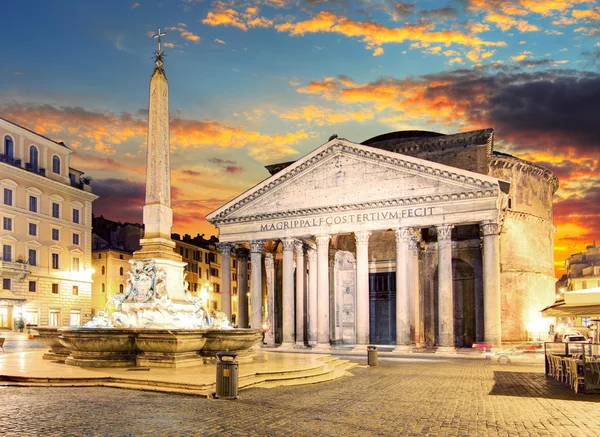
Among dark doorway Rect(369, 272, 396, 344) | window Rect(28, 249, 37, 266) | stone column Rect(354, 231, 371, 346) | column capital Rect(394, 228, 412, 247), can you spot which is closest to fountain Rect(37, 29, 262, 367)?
stone column Rect(354, 231, 371, 346)

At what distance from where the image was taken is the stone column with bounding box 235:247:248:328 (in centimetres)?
4116

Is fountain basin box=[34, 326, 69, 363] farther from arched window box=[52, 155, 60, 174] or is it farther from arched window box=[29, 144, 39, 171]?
arched window box=[52, 155, 60, 174]

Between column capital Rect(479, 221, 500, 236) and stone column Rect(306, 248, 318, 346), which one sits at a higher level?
column capital Rect(479, 221, 500, 236)

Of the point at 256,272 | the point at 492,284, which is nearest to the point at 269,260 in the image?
the point at 256,272

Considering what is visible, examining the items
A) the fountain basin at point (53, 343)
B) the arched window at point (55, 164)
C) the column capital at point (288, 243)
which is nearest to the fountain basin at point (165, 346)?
the fountain basin at point (53, 343)

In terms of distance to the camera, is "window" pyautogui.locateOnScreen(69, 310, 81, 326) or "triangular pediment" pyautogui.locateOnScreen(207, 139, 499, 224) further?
"window" pyautogui.locateOnScreen(69, 310, 81, 326)

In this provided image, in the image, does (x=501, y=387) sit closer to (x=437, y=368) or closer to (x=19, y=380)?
(x=437, y=368)

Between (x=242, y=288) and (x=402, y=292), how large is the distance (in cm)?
1199

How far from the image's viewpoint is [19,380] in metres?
14.6

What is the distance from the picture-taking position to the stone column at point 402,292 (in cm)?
3422

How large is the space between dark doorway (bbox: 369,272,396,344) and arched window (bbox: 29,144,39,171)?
27782 millimetres

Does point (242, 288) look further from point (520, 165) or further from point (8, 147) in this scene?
point (520, 165)

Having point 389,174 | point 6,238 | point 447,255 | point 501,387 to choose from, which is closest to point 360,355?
point 447,255

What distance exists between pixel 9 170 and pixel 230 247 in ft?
59.6
